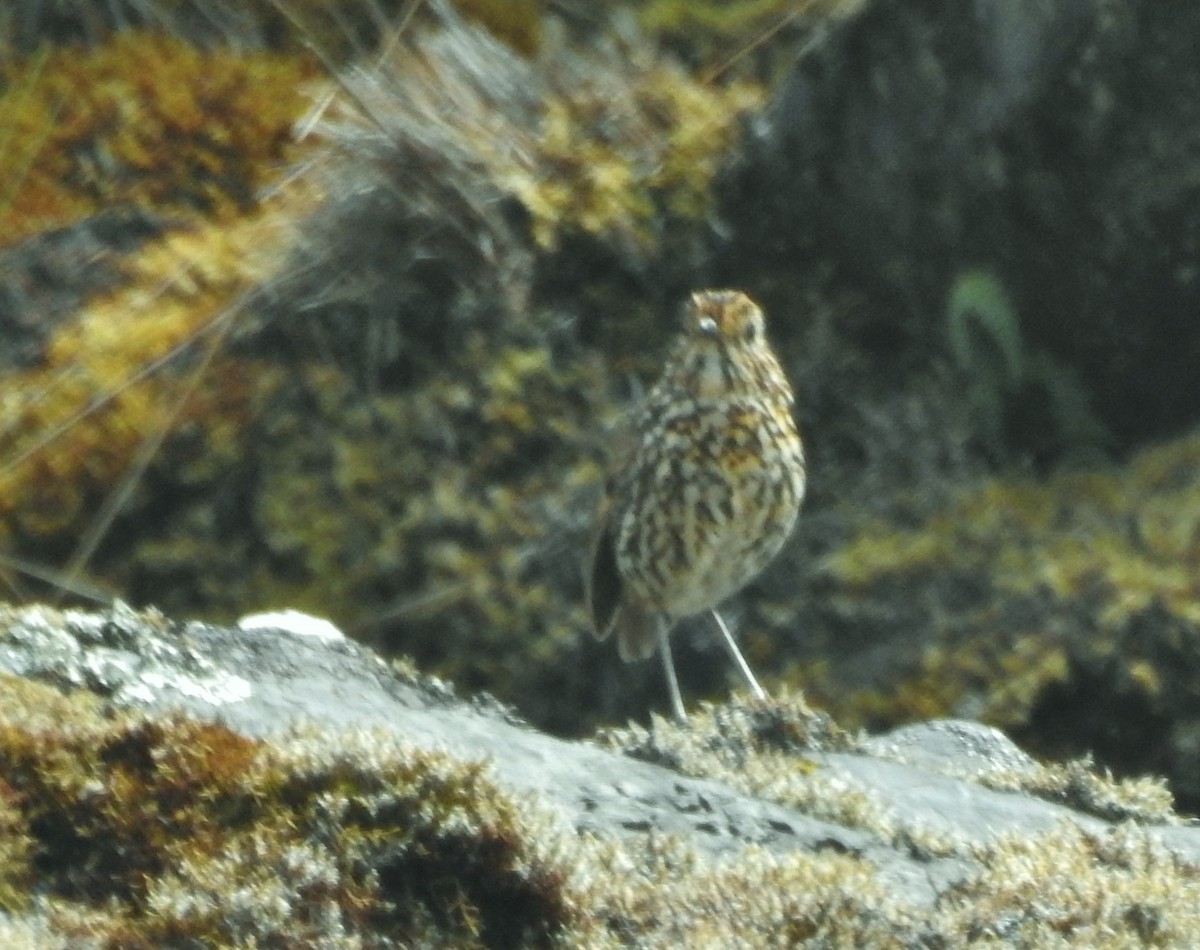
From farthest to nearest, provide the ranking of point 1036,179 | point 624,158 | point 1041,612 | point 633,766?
point 624,158, point 1036,179, point 1041,612, point 633,766

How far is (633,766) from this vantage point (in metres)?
5.29

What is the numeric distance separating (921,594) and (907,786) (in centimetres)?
295

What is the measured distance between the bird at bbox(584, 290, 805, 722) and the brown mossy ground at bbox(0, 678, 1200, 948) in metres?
2.93

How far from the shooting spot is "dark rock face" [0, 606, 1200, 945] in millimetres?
4727

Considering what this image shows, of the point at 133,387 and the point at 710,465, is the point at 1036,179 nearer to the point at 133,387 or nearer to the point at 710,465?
the point at 710,465

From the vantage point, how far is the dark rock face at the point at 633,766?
15.5ft

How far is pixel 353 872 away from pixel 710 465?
11.4 feet

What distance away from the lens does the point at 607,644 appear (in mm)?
8719

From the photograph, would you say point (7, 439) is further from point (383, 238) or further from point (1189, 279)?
point (1189, 279)

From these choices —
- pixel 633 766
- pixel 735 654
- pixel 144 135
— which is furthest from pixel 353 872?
pixel 144 135

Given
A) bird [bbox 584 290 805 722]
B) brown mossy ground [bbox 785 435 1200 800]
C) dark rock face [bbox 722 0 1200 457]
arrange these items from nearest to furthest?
bird [bbox 584 290 805 722] < brown mossy ground [bbox 785 435 1200 800] < dark rock face [bbox 722 0 1200 457]

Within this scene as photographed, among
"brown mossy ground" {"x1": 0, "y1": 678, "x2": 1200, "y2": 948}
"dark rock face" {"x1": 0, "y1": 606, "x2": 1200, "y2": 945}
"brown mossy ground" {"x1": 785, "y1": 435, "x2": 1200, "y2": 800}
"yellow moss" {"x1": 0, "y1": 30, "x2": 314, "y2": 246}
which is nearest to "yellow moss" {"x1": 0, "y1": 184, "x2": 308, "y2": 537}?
"yellow moss" {"x1": 0, "y1": 30, "x2": 314, "y2": 246}

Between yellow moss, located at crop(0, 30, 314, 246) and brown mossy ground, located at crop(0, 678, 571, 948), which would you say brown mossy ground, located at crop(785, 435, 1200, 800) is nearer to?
yellow moss, located at crop(0, 30, 314, 246)

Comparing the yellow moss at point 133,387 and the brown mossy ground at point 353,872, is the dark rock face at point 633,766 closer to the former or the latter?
the brown mossy ground at point 353,872
